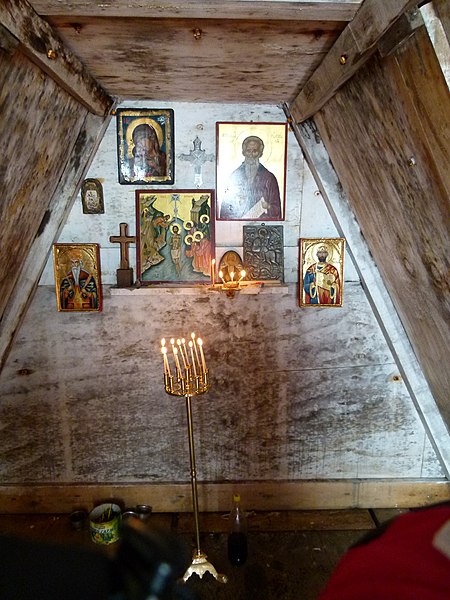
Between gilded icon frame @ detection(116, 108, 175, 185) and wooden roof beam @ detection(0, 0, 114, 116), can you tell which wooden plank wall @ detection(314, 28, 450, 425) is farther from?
wooden roof beam @ detection(0, 0, 114, 116)

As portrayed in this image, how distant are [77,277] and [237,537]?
2462mm

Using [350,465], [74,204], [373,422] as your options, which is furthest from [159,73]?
[350,465]

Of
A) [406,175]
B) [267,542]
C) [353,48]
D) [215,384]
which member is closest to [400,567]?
[406,175]

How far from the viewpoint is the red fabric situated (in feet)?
2.48

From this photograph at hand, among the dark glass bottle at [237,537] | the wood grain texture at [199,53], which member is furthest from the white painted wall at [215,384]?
the wood grain texture at [199,53]

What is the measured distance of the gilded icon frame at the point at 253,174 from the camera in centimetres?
316

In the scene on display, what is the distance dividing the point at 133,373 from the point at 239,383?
3.06 feet

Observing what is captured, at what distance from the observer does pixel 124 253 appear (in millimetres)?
3266

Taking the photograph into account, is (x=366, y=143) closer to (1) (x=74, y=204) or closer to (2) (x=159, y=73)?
(2) (x=159, y=73)

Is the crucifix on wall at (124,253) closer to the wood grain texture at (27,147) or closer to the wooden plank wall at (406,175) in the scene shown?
the wood grain texture at (27,147)

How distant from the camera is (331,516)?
12.1 feet

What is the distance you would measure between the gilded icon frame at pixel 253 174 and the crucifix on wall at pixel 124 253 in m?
0.75

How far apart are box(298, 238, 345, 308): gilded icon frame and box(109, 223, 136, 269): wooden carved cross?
1.40 metres

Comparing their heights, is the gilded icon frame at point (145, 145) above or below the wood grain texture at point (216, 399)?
above
